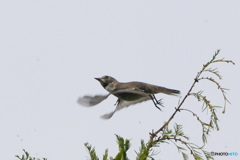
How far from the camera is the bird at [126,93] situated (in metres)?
5.48

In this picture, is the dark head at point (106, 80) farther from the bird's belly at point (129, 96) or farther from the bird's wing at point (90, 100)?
the bird's wing at point (90, 100)

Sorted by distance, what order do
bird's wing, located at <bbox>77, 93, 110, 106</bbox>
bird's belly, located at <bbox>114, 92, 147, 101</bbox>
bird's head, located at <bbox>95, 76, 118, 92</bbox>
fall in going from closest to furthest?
bird's wing, located at <bbox>77, 93, 110, 106</bbox>, bird's belly, located at <bbox>114, 92, 147, 101</bbox>, bird's head, located at <bbox>95, 76, 118, 92</bbox>

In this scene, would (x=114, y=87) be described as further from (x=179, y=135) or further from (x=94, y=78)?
(x=179, y=135)

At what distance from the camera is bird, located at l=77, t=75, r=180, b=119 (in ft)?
18.0

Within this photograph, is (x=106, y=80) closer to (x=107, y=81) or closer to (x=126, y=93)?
(x=107, y=81)

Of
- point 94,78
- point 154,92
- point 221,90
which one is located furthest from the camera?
point 94,78

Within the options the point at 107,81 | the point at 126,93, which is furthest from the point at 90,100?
the point at 107,81

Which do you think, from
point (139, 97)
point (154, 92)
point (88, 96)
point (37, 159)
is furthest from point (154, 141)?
point (154, 92)

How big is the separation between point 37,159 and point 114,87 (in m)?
4.88

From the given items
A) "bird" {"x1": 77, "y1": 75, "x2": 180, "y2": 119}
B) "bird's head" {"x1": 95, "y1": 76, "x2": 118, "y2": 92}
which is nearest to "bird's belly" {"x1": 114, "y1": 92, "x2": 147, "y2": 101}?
"bird" {"x1": 77, "y1": 75, "x2": 180, "y2": 119}

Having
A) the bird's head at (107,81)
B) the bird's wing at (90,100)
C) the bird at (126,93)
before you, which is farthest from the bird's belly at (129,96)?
the bird's head at (107,81)

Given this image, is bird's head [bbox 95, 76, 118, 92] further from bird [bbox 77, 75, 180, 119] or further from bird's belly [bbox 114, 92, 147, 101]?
bird's belly [bbox 114, 92, 147, 101]

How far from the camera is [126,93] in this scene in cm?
671

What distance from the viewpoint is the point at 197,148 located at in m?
3.11
